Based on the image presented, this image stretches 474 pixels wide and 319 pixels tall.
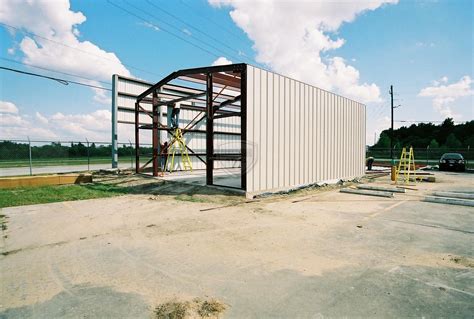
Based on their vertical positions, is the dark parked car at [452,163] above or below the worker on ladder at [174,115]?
below

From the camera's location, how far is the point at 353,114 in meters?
15.0

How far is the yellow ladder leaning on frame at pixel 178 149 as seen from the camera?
15.3 meters

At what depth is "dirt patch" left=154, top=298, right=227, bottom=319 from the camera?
8.66 feet

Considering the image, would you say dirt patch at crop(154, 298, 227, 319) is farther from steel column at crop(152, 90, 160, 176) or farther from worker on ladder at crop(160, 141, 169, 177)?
worker on ladder at crop(160, 141, 169, 177)

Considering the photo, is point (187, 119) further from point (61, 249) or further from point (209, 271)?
point (209, 271)

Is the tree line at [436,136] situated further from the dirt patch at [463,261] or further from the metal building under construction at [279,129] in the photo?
the dirt patch at [463,261]

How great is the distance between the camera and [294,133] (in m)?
11.0

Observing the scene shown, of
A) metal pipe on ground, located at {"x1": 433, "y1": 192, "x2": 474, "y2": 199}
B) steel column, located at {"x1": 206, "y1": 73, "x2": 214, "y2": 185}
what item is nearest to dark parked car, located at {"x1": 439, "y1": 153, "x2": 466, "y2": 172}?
metal pipe on ground, located at {"x1": 433, "y1": 192, "x2": 474, "y2": 199}

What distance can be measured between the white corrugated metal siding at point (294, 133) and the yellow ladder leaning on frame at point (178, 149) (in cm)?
716

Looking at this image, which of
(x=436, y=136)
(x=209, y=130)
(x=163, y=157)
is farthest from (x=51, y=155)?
(x=436, y=136)

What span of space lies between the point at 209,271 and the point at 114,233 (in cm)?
A: 281

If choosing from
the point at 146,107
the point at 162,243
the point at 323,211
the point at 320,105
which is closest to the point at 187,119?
the point at 146,107

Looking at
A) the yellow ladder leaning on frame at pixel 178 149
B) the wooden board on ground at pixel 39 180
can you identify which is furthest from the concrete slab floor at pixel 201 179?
the wooden board on ground at pixel 39 180

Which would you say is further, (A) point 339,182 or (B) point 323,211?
(A) point 339,182
